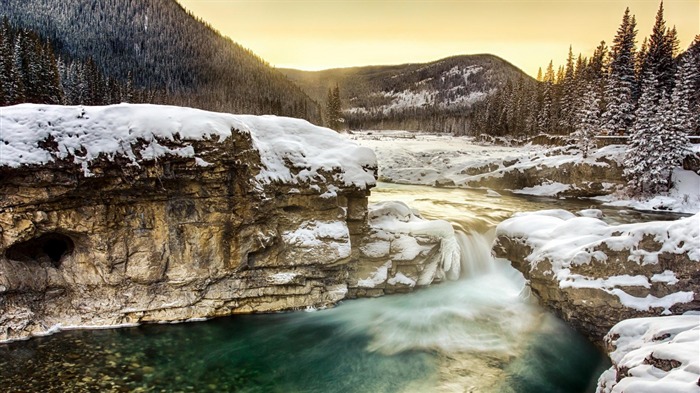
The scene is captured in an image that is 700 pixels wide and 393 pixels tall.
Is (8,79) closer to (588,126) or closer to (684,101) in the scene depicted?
(588,126)

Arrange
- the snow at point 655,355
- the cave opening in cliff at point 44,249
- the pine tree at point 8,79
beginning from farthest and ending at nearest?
the pine tree at point 8,79, the cave opening in cliff at point 44,249, the snow at point 655,355

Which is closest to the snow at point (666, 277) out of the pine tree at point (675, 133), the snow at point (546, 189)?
the pine tree at point (675, 133)

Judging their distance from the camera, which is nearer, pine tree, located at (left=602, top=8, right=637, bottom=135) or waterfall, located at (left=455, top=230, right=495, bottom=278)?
waterfall, located at (left=455, top=230, right=495, bottom=278)

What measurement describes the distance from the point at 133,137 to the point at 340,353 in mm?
9083

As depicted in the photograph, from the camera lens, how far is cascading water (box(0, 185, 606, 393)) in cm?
980

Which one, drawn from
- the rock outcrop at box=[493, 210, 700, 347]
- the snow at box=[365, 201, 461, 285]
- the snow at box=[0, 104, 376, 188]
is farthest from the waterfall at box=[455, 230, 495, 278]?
the snow at box=[0, 104, 376, 188]

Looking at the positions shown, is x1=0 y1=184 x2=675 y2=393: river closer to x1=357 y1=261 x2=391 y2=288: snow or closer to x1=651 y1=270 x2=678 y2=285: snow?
x1=357 y1=261 x2=391 y2=288: snow

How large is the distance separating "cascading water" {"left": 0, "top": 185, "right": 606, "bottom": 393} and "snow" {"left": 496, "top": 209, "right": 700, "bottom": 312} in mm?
2057

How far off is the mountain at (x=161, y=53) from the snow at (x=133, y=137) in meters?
92.1

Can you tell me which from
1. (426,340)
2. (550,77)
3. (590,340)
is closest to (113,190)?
(426,340)

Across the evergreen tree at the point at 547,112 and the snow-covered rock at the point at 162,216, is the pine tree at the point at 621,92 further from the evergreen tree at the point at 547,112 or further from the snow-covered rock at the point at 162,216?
the snow-covered rock at the point at 162,216

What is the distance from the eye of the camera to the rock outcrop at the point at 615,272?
10.2m

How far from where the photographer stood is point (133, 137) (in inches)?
451

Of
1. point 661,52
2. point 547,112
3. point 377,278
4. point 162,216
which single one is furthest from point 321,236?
point 547,112
